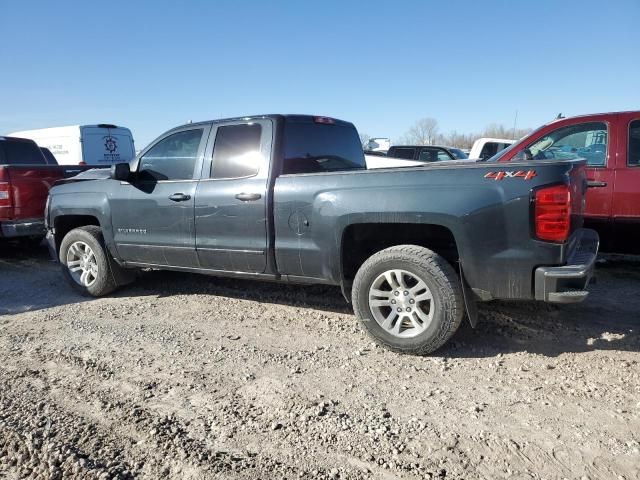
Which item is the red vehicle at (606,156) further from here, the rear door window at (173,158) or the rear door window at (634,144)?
the rear door window at (173,158)

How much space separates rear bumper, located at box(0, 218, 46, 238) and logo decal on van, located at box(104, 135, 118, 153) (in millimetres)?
7816

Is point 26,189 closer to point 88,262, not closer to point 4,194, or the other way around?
point 4,194

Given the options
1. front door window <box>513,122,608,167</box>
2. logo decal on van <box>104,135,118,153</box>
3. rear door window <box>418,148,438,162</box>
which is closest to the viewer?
front door window <box>513,122,608,167</box>

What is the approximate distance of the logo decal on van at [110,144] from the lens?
14180mm

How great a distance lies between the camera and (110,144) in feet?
46.6

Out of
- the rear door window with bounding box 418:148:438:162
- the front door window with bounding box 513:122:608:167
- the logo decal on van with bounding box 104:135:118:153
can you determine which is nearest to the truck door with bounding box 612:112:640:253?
the front door window with bounding box 513:122:608:167

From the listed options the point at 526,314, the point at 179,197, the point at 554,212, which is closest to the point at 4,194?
the point at 179,197

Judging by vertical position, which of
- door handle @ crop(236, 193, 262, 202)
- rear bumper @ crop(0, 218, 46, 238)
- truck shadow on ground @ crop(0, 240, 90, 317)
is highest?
door handle @ crop(236, 193, 262, 202)

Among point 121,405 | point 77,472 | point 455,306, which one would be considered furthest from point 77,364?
point 455,306

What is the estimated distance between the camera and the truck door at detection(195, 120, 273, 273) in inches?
175

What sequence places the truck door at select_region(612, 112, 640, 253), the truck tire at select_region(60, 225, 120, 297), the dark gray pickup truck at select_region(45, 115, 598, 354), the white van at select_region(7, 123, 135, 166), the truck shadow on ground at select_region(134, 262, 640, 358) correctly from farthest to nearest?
the white van at select_region(7, 123, 135, 166), the truck tire at select_region(60, 225, 120, 297), the truck door at select_region(612, 112, 640, 253), the truck shadow on ground at select_region(134, 262, 640, 358), the dark gray pickup truck at select_region(45, 115, 598, 354)

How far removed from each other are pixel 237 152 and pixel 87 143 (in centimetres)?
1084

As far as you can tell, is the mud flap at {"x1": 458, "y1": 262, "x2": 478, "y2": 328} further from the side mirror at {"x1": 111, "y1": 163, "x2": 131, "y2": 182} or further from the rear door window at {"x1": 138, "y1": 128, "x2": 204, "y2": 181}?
the side mirror at {"x1": 111, "y1": 163, "x2": 131, "y2": 182}

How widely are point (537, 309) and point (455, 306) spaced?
5.14ft
